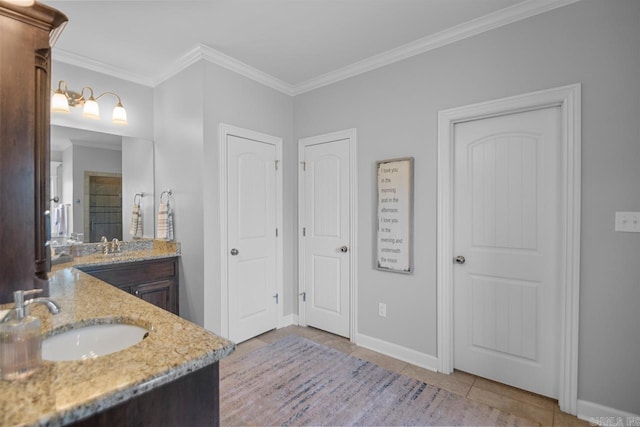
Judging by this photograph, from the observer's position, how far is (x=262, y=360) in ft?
8.57

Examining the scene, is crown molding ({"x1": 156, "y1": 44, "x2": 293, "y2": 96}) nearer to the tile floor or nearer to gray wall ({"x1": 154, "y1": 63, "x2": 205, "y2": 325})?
gray wall ({"x1": 154, "y1": 63, "x2": 205, "y2": 325})

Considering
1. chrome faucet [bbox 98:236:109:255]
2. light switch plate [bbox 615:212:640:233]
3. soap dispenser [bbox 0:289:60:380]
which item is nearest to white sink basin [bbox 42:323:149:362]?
soap dispenser [bbox 0:289:60:380]

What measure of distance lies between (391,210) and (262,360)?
168 centimetres

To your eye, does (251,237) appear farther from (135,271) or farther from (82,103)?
(82,103)

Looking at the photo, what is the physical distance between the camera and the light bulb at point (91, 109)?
2.62 metres

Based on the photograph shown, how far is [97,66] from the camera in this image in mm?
2836

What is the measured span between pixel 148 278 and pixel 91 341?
1699mm

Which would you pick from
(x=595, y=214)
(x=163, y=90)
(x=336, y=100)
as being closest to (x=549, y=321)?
(x=595, y=214)

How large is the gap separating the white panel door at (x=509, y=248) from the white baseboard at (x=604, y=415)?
175mm

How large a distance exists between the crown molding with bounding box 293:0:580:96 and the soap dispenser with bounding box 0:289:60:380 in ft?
9.35

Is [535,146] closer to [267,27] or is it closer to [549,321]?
[549,321]

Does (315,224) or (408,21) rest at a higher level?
(408,21)

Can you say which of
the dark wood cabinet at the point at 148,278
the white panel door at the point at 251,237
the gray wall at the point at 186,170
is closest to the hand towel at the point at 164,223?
the gray wall at the point at 186,170

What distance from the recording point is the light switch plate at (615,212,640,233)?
1.75 meters
